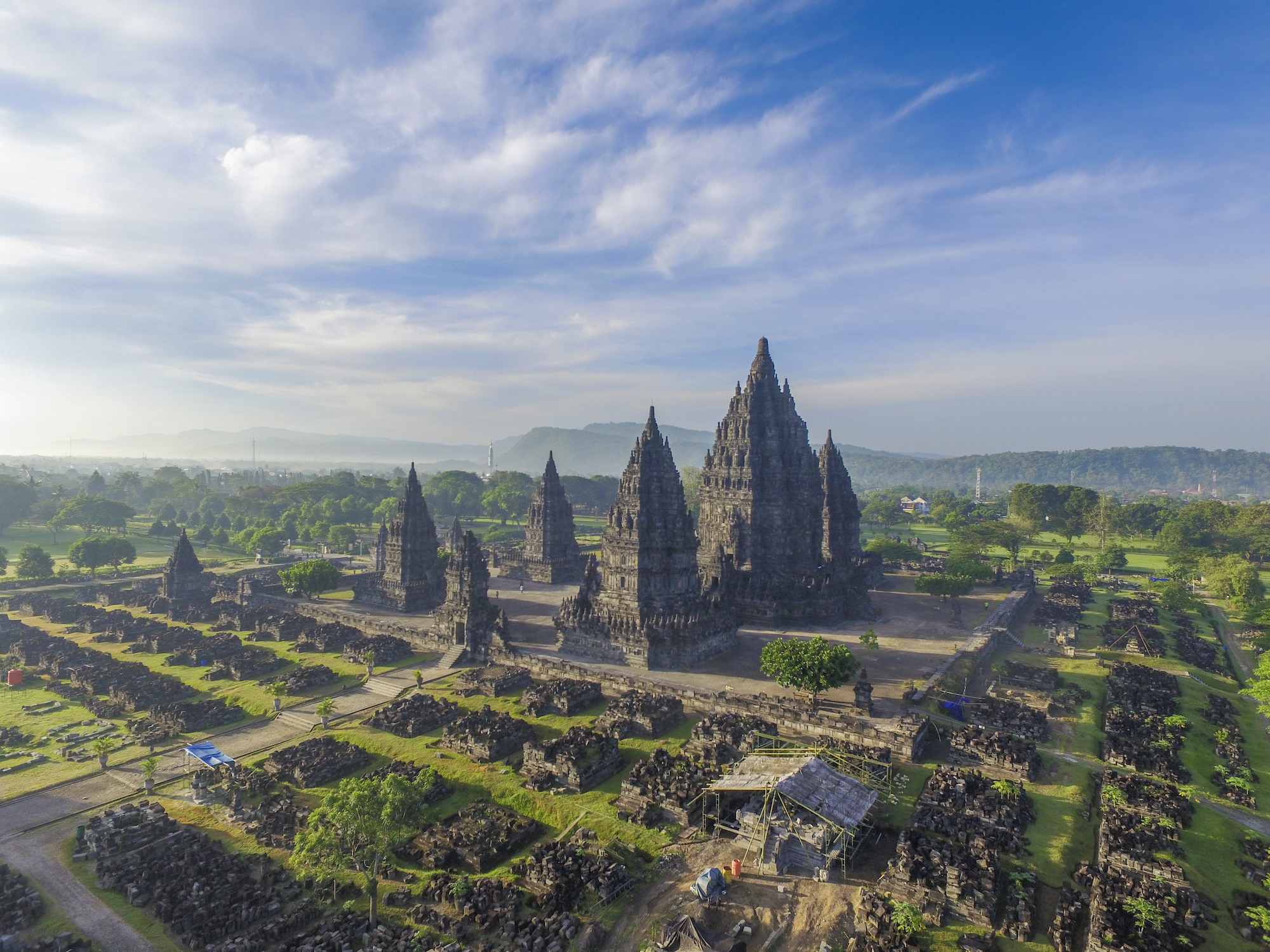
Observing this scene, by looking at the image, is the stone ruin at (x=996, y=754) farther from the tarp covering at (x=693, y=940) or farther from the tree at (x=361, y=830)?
the tree at (x=361, y=830)

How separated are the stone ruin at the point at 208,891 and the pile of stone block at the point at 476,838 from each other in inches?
174

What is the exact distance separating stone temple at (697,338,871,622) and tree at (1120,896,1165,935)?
36618 millimetres

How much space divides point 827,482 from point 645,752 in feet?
138

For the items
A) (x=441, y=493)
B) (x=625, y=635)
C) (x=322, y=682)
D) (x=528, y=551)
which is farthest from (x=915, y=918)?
(x=441, y=493)

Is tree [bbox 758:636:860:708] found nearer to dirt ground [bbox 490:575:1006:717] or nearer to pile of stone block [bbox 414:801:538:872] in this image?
dirt ground [bbox 490:575:1006:717]

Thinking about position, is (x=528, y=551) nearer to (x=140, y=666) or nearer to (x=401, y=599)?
(x=401, y=599)

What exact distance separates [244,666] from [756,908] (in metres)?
40.2

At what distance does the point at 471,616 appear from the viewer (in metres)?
49.3

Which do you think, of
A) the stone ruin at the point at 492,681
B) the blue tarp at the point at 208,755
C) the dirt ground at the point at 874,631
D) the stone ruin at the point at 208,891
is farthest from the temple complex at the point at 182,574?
the stone ruin at the point at 208,891

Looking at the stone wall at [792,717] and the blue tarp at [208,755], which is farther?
the stone wall at [792,717]

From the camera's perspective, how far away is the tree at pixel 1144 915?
20.0 m

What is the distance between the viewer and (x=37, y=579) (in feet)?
239

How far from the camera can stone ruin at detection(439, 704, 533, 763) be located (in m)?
33.5

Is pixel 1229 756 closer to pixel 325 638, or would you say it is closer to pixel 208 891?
pixel 208 891
